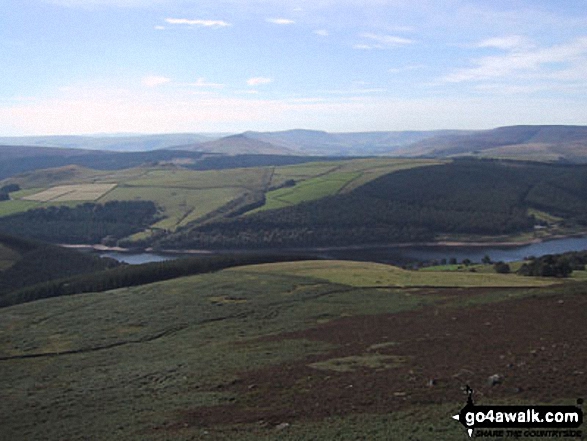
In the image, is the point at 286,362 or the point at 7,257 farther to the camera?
the point at 7,257

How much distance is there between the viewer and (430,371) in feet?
108

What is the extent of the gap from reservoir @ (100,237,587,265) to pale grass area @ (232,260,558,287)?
60.2 m

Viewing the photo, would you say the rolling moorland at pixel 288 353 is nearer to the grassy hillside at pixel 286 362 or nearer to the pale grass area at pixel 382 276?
the grassy hillside at pixel 286 362

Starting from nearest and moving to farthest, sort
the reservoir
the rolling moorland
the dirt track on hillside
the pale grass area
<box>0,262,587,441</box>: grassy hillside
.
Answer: <box>0,262,587,441</box>: grassy hillside
the rolling moorland
the dirt track on hillside
the pale grass area
the reservoir

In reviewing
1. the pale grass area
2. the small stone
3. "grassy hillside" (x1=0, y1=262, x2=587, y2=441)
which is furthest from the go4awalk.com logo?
the pale grass area

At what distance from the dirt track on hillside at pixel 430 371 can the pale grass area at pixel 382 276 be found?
2646 cm

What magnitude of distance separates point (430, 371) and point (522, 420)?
977cm

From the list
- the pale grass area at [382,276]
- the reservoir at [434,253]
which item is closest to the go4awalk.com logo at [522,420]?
the pale grass area at [382,276]

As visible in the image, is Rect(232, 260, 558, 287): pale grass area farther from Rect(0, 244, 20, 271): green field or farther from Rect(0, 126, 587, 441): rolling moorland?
Rect(0, 244, 20, 271): green field

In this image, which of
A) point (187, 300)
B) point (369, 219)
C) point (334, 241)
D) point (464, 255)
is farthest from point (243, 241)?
point (187, 300)

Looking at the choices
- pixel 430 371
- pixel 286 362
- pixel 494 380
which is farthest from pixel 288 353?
pixel 494 380

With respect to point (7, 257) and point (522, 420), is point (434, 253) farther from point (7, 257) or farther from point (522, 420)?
point (522, 420)

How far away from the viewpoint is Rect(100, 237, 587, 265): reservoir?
158087 millimetres

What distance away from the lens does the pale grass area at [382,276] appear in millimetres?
75938
